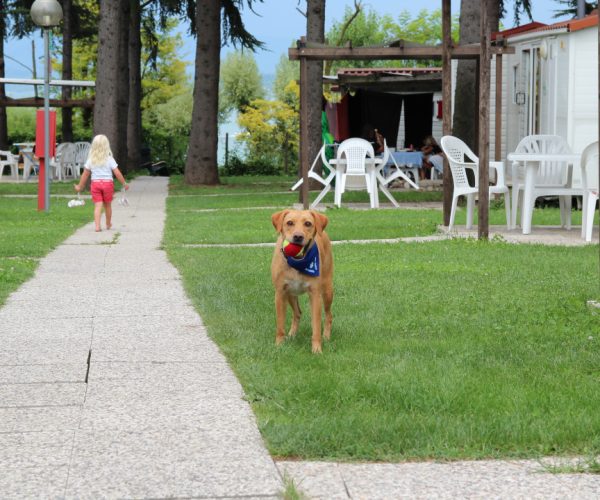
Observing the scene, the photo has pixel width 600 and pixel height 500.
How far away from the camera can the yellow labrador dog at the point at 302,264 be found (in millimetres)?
6059

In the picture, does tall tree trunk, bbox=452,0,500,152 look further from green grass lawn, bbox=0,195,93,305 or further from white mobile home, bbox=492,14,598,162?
green grass lawn, bbox=0,195,93,305

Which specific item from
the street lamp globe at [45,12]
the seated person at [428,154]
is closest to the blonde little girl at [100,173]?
the street lamp globe at [45,12]

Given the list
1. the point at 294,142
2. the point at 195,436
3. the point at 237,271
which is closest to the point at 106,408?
the point at 195,436

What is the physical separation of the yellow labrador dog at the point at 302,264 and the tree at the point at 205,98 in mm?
21518

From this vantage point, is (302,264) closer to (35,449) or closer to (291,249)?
(291,249)

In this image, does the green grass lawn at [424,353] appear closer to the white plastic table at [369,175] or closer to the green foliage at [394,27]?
the white plastic table at [369,175]

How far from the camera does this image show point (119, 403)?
16.1 feet

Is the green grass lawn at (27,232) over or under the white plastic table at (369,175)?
under

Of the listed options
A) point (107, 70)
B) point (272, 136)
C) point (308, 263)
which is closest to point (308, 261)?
point (308, 263)

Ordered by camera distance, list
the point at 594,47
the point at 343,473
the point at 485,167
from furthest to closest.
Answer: the point at 594,47 → the point at 485,167 → the point at 343,473

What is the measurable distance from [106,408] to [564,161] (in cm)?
957

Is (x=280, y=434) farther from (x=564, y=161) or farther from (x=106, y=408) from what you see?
(x=564, y=161)

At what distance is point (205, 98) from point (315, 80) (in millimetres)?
3303

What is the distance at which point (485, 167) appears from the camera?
42.1 ft
